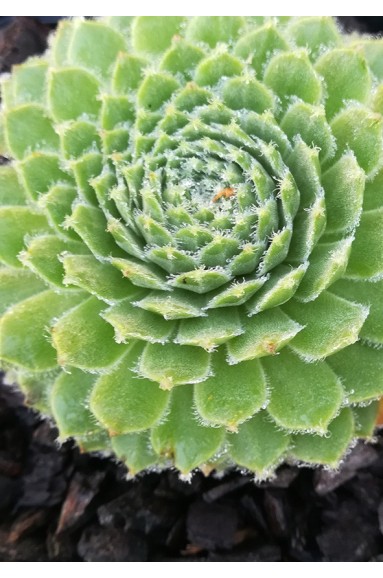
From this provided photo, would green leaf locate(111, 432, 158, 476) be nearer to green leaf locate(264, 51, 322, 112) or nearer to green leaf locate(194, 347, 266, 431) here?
green leaf locate(194, 347, 266, 431)

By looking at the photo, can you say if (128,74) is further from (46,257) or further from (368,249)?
(368,249)

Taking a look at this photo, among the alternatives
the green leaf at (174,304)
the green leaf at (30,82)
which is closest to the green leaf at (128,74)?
the green leaf at (30,82)

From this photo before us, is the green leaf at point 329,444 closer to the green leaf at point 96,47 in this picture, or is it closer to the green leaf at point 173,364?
the green leaf at point 173,364

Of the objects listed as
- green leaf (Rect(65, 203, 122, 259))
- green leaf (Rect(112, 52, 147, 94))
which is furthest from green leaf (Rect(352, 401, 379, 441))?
green leaf (Rect(112, 52, 147, 94))

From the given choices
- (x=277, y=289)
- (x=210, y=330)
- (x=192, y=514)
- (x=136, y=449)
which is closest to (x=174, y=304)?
(x=210, y=330)

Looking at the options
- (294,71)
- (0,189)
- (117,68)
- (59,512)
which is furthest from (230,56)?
(59,512)

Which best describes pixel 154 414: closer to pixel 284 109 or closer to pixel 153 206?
pixel 153 206
